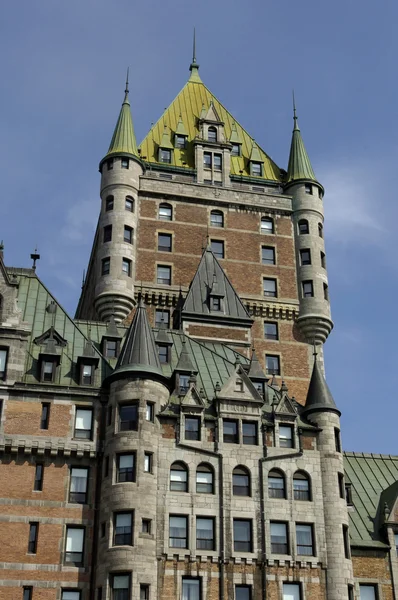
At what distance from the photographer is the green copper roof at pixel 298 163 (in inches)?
3658

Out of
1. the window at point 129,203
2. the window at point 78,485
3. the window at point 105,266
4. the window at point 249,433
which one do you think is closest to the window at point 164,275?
the window at point 105,266

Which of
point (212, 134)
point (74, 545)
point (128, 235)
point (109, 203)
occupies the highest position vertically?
point (212, 134)

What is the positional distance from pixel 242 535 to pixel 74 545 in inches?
380

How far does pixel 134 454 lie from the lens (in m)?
53.6

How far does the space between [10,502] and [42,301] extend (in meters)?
16.7

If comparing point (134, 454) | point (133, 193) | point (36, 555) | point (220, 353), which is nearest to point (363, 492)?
point (220, 353)

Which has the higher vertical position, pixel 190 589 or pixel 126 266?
pixel 126 266

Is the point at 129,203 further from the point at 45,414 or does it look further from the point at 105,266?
the point at 45,414

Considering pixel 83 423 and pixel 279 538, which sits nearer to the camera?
pixel 279 538

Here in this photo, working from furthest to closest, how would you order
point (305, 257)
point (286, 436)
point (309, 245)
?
point (309, 245) → point (305, 257) → point (286, 436)

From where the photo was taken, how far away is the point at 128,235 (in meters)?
84.3

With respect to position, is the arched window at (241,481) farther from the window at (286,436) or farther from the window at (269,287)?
the window at (269,287)

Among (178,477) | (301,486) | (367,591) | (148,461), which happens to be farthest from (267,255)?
(148,461)

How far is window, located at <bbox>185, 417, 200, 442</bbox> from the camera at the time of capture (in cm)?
5603
